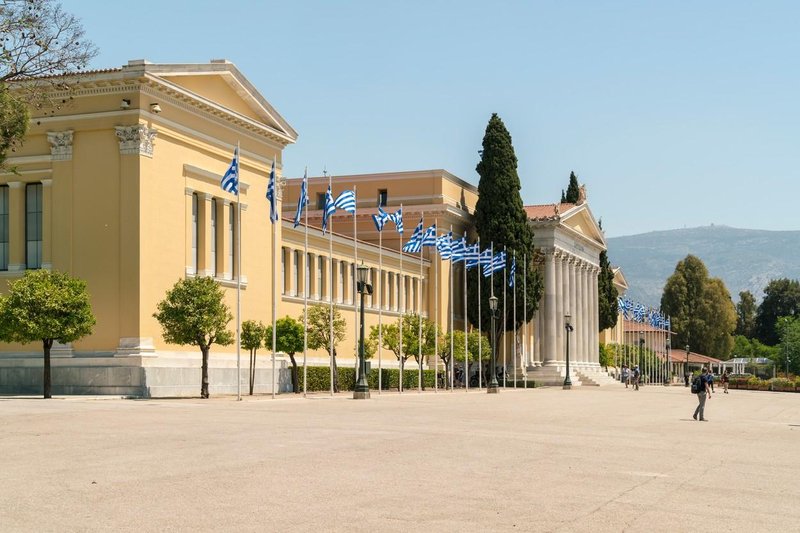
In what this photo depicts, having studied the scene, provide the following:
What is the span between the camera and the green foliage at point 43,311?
38250 millimetres

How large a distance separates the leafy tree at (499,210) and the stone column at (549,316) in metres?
9.07

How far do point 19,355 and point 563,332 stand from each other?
57.9 m

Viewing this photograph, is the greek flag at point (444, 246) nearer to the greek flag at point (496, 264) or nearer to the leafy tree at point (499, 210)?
the greek flag at point (496, 264)

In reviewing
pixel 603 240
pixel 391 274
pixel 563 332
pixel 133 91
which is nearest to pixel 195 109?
pixel 133 91

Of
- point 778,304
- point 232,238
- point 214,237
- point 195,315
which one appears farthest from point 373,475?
point 778,304

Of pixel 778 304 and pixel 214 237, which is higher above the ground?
pixel 778 304

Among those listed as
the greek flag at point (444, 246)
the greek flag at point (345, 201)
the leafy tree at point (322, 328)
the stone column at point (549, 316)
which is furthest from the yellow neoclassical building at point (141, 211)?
the stone column at point (549, 316)

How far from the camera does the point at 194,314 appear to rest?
4069 centimetres

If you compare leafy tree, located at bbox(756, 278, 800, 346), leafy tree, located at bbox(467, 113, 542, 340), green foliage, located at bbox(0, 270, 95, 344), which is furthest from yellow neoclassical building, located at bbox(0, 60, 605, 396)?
leafy tree, located at bbox(756, 278, 800, 346)

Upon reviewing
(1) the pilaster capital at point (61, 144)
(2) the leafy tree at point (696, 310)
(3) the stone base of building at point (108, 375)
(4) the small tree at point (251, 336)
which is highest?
(1) the pilaster capital at point (61, 144)

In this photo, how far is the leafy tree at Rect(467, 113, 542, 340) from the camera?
81062 mm

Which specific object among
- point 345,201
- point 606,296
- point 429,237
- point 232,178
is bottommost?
point 606,296

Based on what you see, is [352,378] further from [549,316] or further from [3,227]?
[549,316]

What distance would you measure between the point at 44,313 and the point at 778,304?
172 metres
